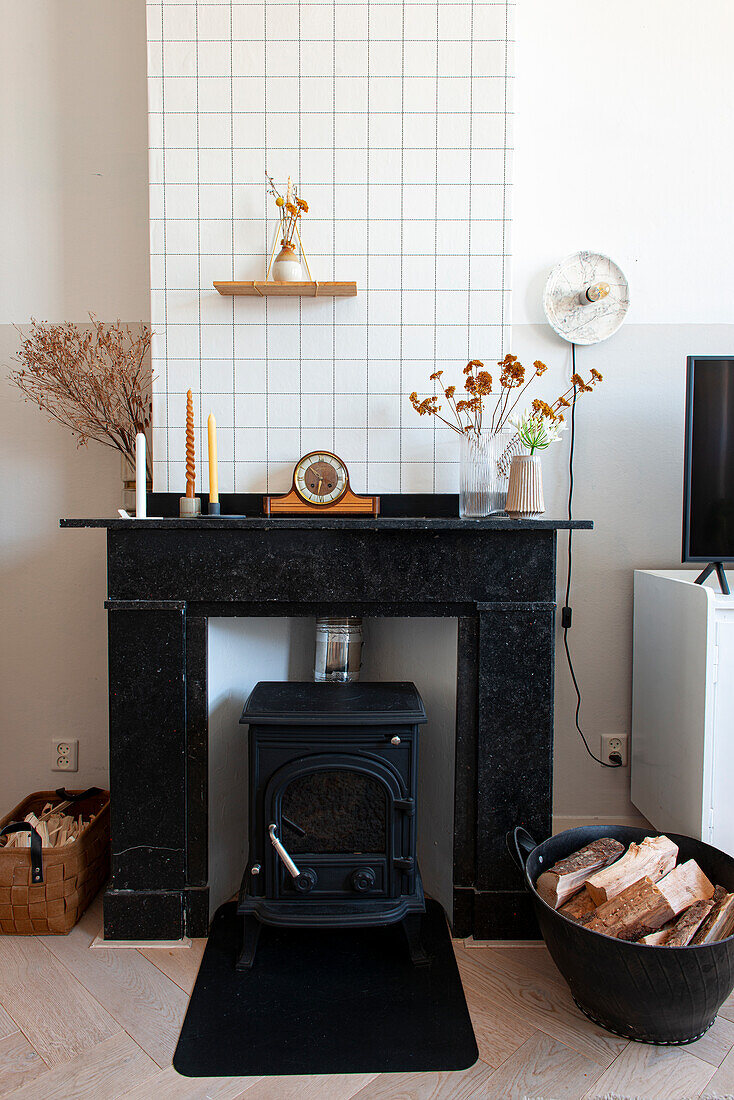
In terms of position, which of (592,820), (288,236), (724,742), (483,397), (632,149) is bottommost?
(592,820)

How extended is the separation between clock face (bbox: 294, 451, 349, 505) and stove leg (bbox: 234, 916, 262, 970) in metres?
1.02

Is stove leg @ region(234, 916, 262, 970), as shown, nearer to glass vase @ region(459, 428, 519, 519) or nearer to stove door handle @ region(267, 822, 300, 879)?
stove door handle @ region(267, 822, 300, 879)

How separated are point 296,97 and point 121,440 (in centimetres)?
107

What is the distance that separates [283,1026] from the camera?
1456mm

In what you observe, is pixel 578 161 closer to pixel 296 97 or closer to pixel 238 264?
pixel 296 97

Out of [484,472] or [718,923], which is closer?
[718,923]

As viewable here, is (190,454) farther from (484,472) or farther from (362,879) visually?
(362,879)

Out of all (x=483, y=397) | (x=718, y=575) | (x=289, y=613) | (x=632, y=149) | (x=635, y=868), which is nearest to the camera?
(x=635, y=868)

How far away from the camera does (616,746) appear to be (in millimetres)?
2199

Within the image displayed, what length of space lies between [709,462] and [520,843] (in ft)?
3.61

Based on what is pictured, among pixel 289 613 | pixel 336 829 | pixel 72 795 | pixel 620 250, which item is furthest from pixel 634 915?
pixel 620 250

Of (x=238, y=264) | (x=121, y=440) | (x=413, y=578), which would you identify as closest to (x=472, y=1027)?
(x=413, y=578)

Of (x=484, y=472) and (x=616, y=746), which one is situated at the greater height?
(x=484, y=472)

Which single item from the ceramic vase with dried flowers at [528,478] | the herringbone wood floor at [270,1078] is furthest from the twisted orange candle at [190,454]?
the herringbone wood floor at [270,1078]
